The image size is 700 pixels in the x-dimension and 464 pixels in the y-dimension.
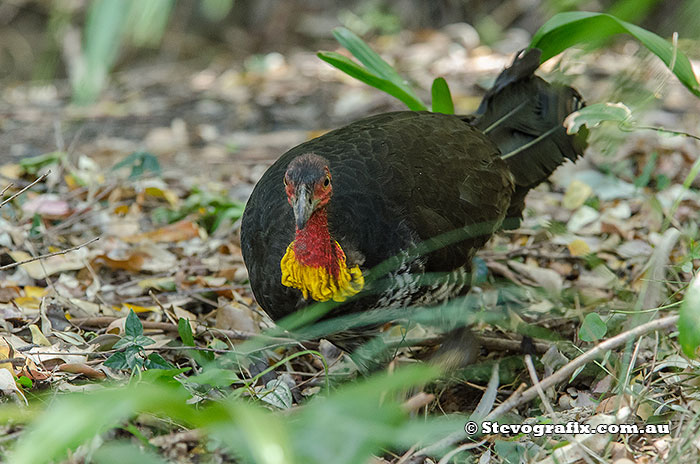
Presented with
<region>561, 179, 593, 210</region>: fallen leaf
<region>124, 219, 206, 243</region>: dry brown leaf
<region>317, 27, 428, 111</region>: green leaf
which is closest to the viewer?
<region>317, 27, 428, 111</region>: green leaf

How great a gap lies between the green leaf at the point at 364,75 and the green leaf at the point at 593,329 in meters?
1.47

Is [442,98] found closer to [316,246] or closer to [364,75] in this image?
[364,75]

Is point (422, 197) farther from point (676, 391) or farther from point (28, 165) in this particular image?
point (28, 165)

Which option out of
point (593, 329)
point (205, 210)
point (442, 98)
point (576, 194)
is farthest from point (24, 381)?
point (576, 194)

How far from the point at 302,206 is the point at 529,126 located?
58.7 inches

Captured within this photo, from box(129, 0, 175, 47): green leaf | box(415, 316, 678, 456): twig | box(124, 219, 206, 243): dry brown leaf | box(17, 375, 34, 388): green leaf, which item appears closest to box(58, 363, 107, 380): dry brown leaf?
box(17, 375, 34, 388): green leaf

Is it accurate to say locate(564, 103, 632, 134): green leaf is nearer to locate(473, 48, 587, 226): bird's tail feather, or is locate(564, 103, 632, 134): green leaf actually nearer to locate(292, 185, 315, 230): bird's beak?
locate(292, 185, 315, 230): bird's beak

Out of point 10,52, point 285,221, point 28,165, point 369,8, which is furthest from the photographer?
point 10,52

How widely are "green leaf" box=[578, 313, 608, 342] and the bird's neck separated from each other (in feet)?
2.93

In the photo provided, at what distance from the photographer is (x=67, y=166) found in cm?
449

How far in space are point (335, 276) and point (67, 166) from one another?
8.20 feet

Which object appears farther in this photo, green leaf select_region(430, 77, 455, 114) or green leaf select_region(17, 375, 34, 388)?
green leaf select_region(430, 77, 455, 114)

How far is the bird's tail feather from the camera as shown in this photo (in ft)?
11.7

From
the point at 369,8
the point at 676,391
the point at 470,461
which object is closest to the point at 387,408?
the point at 470,461
